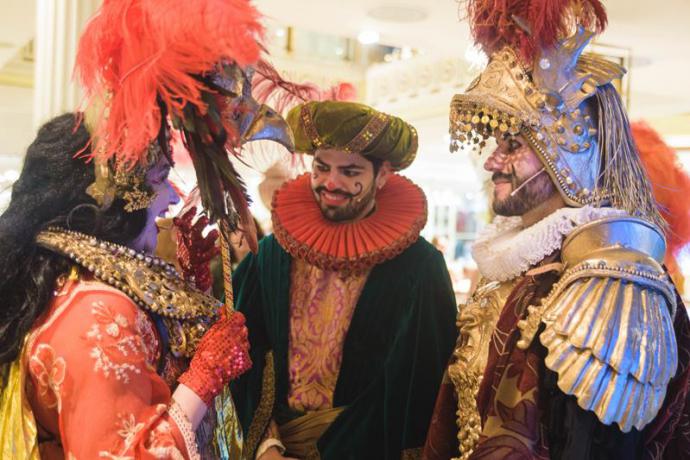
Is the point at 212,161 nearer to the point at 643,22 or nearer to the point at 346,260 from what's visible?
the point at 346,260

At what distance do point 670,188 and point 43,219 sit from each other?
1923 mm

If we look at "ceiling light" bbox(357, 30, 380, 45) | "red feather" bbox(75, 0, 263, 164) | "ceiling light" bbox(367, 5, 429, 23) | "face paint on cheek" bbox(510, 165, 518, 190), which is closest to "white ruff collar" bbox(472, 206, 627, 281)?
"face paint on cheek" bbox(510, 165, 518, 190)

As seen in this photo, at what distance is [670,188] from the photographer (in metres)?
2.35

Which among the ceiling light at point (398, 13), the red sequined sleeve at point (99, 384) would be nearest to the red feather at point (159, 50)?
the red sequined sleeve at point (99, 384)

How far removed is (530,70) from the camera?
1.81 metres

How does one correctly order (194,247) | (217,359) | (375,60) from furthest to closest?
(375,60)
(194,247)
(217,359)

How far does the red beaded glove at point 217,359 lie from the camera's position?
152 cm

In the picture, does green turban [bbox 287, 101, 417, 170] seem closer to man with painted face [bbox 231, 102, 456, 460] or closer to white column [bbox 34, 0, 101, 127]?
man with painted face [bbox 231, 102, 456, 460]

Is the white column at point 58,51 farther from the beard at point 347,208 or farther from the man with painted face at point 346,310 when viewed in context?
the beard at point 347,208

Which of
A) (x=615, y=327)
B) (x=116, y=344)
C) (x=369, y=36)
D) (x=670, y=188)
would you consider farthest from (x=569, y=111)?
(x=369, y=36)

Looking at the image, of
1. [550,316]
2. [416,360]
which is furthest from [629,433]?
[416,360]

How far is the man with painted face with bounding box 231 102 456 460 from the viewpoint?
7.47 feet

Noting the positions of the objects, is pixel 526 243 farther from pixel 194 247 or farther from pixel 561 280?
pixel 194 247

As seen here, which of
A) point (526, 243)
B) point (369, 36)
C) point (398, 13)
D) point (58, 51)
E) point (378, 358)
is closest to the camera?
point (526, 243)
